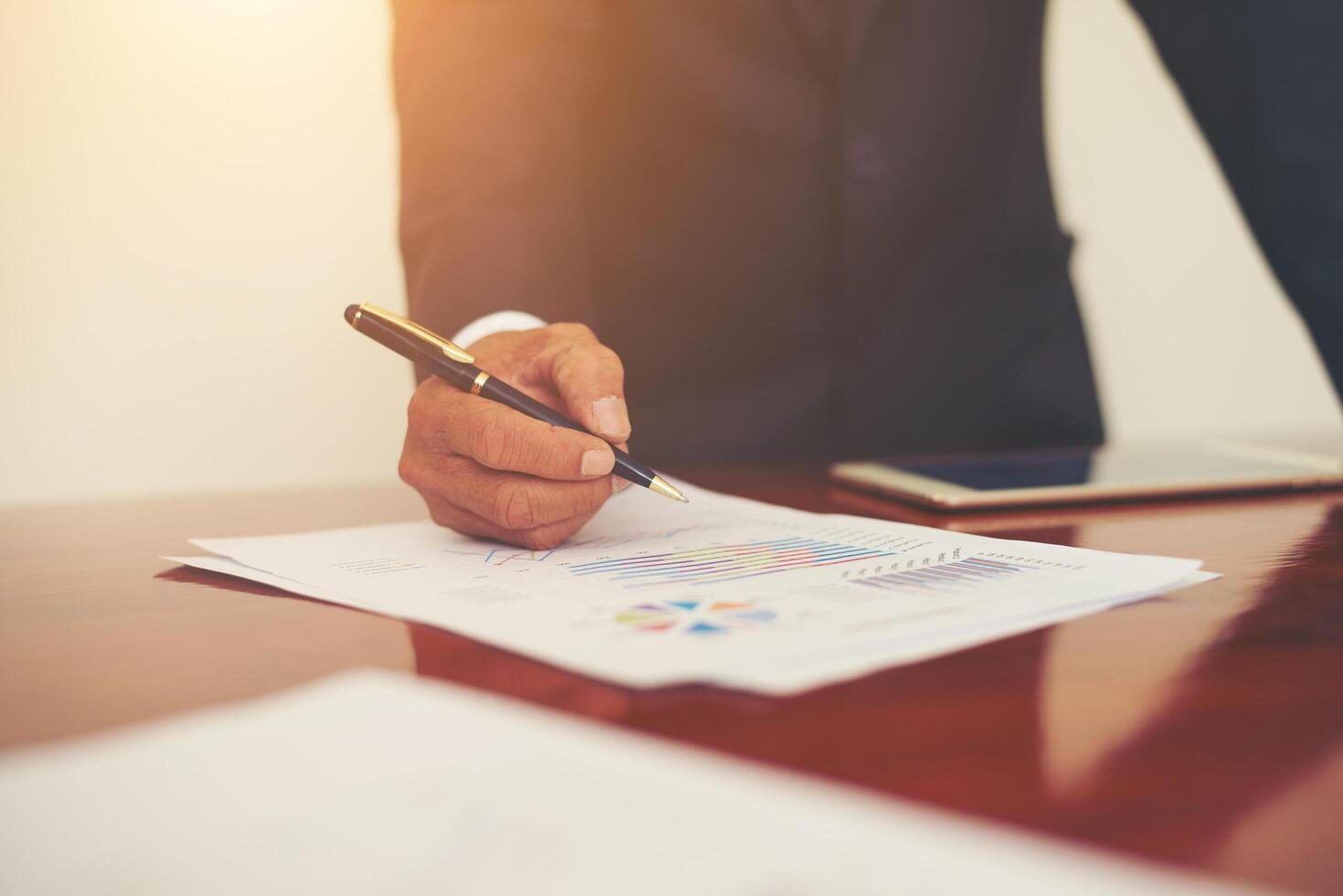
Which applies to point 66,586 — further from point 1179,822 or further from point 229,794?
point 1179,822

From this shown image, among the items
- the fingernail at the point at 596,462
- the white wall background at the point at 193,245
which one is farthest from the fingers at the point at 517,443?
the white wall background at the point at 193,245

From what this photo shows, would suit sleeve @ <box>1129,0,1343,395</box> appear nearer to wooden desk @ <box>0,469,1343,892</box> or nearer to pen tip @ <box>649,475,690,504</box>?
wooden desk @ <box>0,469,1343,892</box>

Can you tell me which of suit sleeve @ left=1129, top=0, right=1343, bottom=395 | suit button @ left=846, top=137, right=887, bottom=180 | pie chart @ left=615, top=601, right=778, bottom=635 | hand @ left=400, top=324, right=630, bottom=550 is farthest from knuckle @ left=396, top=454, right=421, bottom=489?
suit sleeve @ left=1129, top=0, right=1343, bottom=395

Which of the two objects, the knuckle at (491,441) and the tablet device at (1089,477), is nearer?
the knuckle at (491,441)

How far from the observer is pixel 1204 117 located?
1.29 meters

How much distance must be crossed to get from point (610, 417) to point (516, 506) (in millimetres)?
63

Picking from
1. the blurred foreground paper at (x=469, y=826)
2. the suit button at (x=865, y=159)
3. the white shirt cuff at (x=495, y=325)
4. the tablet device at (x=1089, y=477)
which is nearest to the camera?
the blurred foreground paper at (x=469, y=826)

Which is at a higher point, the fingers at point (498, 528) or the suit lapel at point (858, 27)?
the suit lapel at point (858, 27)

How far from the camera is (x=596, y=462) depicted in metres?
0.47

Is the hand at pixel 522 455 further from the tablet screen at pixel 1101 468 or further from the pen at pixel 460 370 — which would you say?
the tablet screen at pixel 1101 468

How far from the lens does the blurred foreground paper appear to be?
140 millimetres

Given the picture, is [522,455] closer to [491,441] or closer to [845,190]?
[491,441]

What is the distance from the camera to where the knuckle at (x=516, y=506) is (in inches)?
18.8

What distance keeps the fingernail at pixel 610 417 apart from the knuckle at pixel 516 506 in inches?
1.9
